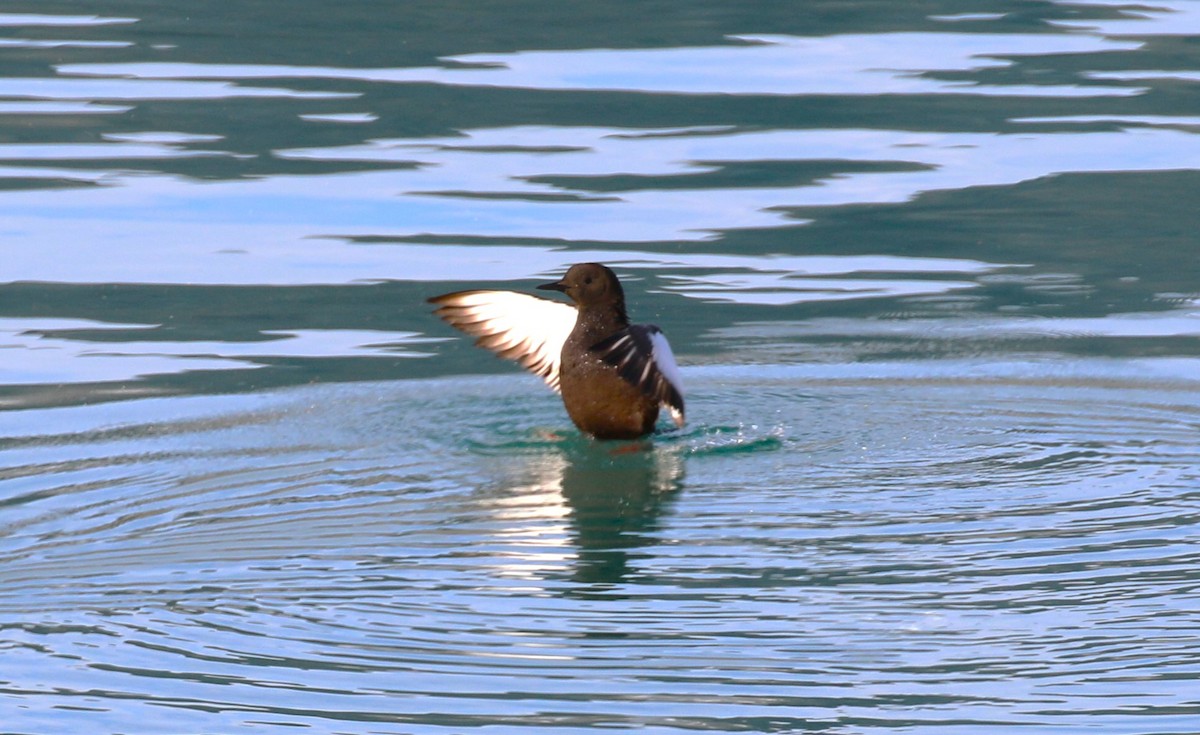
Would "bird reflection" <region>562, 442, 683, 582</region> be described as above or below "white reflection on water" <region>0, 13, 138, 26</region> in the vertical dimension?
below

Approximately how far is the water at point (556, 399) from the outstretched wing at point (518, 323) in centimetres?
29

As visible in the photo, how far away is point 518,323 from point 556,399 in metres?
0.37

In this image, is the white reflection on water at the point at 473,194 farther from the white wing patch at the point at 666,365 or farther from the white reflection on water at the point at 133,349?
the white wing patch at the point at 666,365

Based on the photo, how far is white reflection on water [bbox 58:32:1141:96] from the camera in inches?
615

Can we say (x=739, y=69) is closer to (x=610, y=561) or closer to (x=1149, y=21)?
(x=1149, y=21)

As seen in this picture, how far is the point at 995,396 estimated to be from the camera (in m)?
8.96

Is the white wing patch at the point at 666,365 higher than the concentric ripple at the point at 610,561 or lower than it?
higher

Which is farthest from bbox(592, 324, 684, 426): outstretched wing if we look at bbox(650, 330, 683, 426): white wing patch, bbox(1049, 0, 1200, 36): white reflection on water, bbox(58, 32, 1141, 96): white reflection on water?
bbox(1049, 0, 1200, 36): white reflection on water

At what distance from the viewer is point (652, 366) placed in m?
7.93

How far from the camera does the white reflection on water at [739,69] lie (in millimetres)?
15633

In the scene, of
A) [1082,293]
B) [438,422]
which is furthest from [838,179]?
[438,422]

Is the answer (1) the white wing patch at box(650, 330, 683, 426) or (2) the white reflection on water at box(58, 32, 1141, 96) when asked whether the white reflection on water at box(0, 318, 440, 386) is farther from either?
(2) the white reflection on water at box(58, 32, 1141, 96)

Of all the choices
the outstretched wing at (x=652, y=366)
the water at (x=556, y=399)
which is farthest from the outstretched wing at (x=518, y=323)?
the outstretched wing at (x=652, y=366)

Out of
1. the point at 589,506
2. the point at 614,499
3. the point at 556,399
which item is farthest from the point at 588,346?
the point at 589,506
